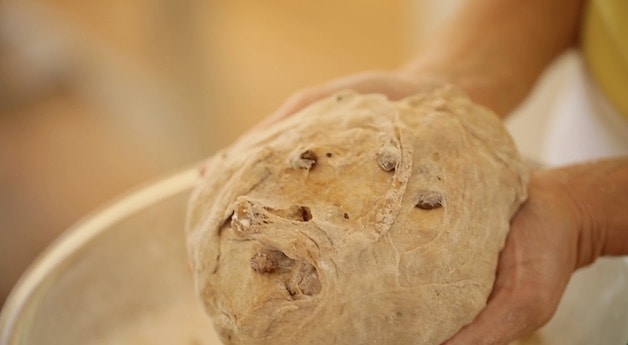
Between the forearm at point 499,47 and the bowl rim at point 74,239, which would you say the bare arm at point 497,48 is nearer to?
the forearm at point 499,47

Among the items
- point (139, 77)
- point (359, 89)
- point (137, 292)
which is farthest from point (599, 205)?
point (139, 77)

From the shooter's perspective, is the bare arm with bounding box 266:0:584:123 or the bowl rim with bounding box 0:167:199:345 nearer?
the bowl rim with bounding box 0:167:199:345

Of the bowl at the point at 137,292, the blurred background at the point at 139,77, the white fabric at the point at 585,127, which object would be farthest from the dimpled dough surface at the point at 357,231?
the blurred background at the point at 139,77

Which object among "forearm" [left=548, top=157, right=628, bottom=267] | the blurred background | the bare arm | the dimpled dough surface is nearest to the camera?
the dimpled dough surface

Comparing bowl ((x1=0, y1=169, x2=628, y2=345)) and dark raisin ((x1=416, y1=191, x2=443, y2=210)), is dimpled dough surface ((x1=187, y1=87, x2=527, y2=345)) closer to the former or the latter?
dark raisin ((x1=416, y1=191, x2=443, y2=210))

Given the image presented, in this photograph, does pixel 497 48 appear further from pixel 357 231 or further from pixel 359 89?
pixel 357 231

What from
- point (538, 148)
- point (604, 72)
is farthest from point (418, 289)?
point (538, 148)

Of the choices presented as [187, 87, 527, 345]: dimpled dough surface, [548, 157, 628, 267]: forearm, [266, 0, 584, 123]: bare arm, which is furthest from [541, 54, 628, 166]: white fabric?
[187, 87, 527, 345]: dimpled dough surface
